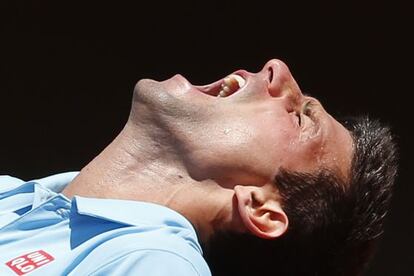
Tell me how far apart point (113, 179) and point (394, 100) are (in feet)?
7.59

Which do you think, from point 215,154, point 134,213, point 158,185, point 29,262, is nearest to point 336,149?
point 215,154

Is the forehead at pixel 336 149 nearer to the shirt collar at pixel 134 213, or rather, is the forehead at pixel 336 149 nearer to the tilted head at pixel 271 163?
the tilted head at pixel 271 163

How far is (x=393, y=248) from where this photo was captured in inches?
170

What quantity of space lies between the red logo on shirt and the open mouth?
25.6 inches

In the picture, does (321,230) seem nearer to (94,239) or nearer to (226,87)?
(226,87)

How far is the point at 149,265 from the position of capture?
1.88 m

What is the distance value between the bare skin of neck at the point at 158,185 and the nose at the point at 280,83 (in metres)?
0.32

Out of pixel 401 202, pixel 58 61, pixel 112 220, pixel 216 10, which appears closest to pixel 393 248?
pixel 401 202

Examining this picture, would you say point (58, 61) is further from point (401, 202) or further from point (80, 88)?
point (401, 202)

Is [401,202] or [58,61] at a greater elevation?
[58,61]

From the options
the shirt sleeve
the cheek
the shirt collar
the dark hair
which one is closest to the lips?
the cheek

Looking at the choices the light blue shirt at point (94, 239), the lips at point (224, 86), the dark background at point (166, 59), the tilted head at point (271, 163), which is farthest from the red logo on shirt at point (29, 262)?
the dark background at point (166, 59)

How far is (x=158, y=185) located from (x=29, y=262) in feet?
1.23

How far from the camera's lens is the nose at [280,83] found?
2428mm
